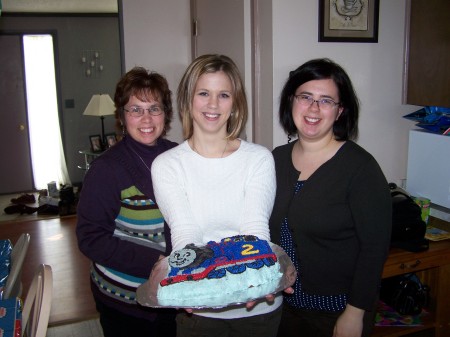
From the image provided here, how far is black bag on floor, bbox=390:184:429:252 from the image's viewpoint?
1.95 metres

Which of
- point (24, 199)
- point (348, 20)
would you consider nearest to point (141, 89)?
point (348, 20)

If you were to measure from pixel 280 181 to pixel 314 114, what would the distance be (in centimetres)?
24

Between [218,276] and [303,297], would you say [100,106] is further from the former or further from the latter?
[218,276]

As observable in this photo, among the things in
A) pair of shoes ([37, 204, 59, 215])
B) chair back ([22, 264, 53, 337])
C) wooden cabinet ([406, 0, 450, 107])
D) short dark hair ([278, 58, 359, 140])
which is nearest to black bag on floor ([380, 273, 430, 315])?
wooden cabinet ([406, 0, 450, 107])

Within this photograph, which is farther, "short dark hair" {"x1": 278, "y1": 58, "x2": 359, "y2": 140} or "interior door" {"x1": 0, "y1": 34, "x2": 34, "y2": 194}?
"interior door" {"x1": 0, "y1": 34, "x2": 34, "y2": 194}

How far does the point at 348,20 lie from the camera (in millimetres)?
2049

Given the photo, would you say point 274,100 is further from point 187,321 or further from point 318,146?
point 187,321

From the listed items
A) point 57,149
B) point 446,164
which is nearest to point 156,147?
point 446,164

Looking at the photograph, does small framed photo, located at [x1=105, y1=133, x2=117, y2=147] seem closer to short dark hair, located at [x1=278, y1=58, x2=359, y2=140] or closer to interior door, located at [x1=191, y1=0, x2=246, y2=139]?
interior door, located at [x1=191, y1=0, x2=246, y2=139]

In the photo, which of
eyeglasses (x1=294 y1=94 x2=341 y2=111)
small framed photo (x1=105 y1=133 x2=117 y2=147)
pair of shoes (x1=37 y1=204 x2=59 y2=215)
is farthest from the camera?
small framed photo (x1=105 y1=133 x2=117 y2=147)

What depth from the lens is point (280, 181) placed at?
141 cm

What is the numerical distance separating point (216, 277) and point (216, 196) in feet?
0.80

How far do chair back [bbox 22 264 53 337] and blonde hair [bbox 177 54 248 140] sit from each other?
0.63 meters

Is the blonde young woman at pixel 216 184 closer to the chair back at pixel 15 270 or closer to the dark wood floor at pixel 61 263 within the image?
the chair back at pixel 15 270
